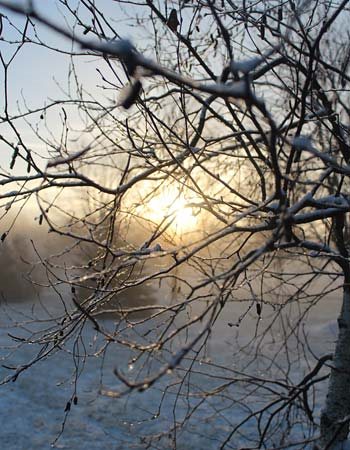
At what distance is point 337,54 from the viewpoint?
32.7 feet

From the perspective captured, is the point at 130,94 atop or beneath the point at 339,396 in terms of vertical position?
beneath

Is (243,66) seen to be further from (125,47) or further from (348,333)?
(348,333)

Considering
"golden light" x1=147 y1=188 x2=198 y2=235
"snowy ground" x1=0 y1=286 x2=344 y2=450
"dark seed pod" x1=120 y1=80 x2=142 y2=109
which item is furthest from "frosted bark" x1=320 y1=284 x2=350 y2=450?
"dark seed pod" x1=120 y1=80 x2=142 y2=109

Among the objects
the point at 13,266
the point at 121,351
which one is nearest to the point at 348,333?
the point at 121,351

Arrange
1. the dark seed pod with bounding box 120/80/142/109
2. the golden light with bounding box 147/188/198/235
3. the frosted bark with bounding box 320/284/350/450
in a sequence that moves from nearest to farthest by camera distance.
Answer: the dark seed pod with bounding box 120/80/142/109 → the golden light with bounding box 147/188/198/235 → the frosted bark with bounding box 320/284/350/450

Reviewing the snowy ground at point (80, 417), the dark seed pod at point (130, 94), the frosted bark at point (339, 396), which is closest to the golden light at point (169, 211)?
the frosted bark at point (339, 396)

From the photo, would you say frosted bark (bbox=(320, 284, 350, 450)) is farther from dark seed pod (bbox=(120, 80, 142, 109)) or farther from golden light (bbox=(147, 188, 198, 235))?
dark seed pod (bbox=(120, 80, 142, 109))

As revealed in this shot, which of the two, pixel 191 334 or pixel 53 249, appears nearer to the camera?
pixel 191 334

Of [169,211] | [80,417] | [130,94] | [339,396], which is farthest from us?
[80,417]

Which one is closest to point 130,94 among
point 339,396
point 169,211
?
point 169,211

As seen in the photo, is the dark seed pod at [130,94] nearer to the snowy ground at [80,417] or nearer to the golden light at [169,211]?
the golden light at [169,211]

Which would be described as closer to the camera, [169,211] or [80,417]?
[169,211]

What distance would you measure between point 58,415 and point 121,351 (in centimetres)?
448

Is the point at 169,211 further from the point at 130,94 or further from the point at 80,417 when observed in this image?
the point at 80,417
